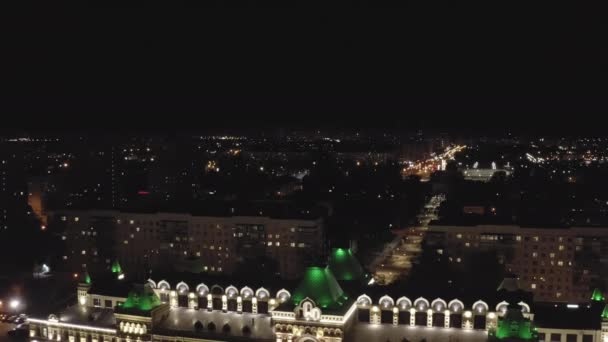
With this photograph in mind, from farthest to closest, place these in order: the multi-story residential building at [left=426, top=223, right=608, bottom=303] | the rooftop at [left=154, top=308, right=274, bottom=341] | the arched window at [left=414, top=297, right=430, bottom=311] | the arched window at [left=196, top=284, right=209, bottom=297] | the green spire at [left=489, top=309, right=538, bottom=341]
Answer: the multi-story residential building at [left=426, top=223, right=608, bottom=303] → the arched window at [left=196, top=284, right=209, bottom=297] → the rooftop at [left=154, top=308, right=274, bottom=341] → the arched window at [left=414, top=297, right=430, bottom=311] → the green spire at [left=489, top=309, right=538, bottom=341]

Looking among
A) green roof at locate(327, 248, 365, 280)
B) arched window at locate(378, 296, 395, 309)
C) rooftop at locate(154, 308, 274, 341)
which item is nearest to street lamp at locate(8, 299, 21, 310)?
rooftop at locate(154, 308, 274, 341)

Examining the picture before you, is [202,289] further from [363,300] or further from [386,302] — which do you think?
[386,302]

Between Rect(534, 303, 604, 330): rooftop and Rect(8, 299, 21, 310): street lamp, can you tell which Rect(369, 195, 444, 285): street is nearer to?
Rect(534, 303, 604, 330): rooftop

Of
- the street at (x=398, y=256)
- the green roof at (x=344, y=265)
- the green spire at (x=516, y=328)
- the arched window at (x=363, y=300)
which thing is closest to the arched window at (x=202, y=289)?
the green roof at (x=344, y=265)

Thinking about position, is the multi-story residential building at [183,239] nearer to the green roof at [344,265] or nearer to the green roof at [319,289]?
the green roof at [344,265]

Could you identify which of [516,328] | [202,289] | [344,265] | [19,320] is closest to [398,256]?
[344,265]

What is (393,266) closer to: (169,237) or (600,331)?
(169,237)
